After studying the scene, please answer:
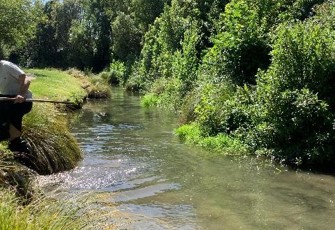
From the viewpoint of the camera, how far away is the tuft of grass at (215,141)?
13695mm

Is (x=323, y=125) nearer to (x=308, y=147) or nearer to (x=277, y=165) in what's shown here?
(x=308, y=147)

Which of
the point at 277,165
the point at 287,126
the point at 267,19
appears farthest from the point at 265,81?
the point at 267,19

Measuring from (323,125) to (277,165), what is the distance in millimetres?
1738

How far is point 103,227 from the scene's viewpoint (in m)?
5.74

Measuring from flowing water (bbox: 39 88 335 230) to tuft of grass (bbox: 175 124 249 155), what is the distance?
0.47 m

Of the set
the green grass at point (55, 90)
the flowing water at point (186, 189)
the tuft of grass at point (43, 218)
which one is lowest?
the flowing water at point (186, 189)

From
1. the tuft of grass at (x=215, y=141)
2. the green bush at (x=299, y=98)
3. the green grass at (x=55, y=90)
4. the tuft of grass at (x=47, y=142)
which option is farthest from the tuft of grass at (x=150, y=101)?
the tuft of grass at (x=47, y=142)

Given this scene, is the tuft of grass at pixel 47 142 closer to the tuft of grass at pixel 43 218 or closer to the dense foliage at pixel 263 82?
the tuft of grass at pixel 43 218

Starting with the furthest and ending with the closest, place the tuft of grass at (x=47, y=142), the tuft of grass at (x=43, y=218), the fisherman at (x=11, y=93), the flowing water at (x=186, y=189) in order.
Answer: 1. the tuft of grass at (x=47, y=142)
2. the fisherman at (x=11, y=93)
3. the flowing water at (x=186, y=189)
4. the tuft of grass at (x=43, y=218)

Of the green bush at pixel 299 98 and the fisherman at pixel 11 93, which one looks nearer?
the fisherman at pixel 11 93

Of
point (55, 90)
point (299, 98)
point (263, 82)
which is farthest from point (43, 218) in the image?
point (55, 90)

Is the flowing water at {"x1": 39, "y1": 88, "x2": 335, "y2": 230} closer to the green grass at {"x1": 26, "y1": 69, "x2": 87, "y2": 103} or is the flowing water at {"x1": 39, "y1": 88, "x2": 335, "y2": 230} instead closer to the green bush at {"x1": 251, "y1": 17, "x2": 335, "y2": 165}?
the green bush at {"x1": 251, "y1": 17, "x2": 335, "y2": 165}

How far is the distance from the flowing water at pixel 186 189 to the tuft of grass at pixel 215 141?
1.54 feet

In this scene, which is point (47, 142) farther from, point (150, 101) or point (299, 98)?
point (150, 101)
